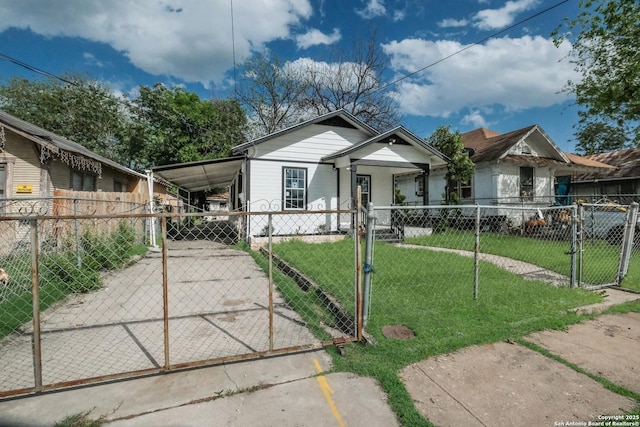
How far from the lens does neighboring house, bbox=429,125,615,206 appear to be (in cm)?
1588

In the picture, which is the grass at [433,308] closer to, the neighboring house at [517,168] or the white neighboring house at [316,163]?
the white neighboring house at [316,163]

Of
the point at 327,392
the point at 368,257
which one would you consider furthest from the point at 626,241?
the point at 327,392

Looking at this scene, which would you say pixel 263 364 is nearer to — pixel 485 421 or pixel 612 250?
pixel 485 421

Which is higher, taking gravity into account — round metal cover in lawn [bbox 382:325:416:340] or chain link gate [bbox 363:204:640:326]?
chain link gate [bbox 363:204:640:326]

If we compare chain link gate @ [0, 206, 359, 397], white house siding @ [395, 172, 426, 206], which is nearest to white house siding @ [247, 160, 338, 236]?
chain link gate @ [0, 206, 359, 397]

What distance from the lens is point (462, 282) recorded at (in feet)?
18.8

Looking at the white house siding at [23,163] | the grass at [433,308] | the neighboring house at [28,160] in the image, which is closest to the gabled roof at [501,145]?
the grass at [433,308]

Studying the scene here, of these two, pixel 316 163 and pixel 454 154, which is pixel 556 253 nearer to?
pixel 454 154

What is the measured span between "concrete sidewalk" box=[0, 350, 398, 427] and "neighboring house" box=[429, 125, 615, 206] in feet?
51.4

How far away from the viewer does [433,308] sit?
4457 mm

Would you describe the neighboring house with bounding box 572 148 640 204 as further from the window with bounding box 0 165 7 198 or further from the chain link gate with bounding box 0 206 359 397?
the window with bounding box 0 165 7 198

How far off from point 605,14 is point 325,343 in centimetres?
1702

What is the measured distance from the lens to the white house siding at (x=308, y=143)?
11.6m

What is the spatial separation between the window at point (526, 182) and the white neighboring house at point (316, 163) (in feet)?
22.8
